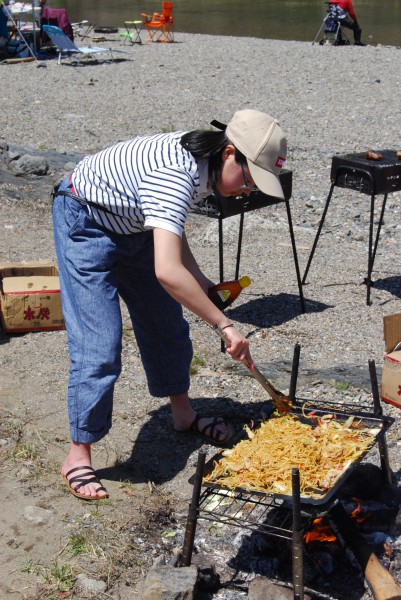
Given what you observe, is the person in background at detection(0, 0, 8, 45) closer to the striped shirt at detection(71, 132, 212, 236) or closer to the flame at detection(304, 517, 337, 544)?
the striped shirt at detection(71, 132, 212, 236)

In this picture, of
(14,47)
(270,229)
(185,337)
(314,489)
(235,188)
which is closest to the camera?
(314,489)

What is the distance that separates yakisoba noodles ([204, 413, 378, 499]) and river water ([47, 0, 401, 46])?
890 inches

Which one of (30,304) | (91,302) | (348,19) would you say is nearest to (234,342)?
(91,302)

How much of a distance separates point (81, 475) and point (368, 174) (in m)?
3.31

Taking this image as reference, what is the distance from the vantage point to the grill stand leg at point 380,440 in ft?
12.8

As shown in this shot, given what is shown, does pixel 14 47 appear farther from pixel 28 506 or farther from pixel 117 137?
pixel 28 506

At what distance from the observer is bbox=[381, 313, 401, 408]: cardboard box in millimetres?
4020

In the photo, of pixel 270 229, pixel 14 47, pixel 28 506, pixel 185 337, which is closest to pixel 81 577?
pixel 28 506

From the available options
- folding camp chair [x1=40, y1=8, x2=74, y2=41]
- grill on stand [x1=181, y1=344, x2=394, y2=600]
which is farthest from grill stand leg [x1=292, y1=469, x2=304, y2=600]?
folding camp chair [x1=40, y1=8, x2=74, y2=41]

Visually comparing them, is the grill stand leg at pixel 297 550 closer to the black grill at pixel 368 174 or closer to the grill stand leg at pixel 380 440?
the grill stand leg at pixel 380 440

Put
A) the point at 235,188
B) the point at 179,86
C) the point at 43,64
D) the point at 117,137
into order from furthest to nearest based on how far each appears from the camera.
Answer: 1. the point at 43,64
2. the point at 179,86
3. the point at 117,137
4. the point at 235,188

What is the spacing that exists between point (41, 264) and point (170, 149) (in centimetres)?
296

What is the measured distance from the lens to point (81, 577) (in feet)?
11.5

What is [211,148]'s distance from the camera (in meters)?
3.52
